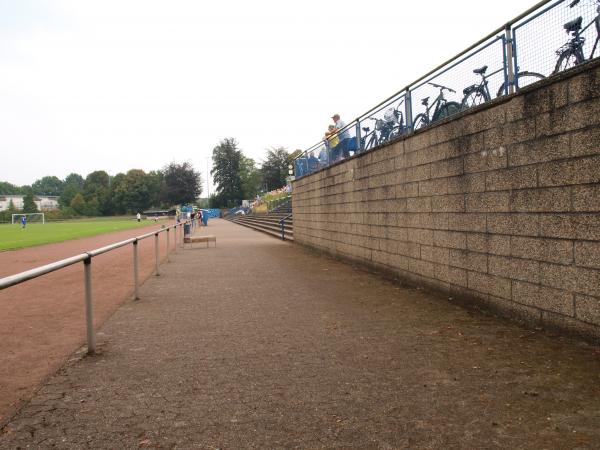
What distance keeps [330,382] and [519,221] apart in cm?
292

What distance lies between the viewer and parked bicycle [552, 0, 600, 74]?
4.80 m

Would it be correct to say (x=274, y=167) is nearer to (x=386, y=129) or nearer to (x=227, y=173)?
(x=227, y=173)

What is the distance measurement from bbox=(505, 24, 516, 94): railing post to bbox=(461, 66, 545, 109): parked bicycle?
7cm

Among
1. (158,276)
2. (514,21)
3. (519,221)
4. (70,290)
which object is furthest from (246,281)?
(514,21)

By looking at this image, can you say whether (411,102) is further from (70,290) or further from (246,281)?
(70,290)

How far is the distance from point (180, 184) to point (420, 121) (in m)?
88.5

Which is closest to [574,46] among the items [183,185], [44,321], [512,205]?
[512,205]

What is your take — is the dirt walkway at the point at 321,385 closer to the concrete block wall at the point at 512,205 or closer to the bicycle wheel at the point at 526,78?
the concrete block wall at the point at 512,205

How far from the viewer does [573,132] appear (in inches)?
186

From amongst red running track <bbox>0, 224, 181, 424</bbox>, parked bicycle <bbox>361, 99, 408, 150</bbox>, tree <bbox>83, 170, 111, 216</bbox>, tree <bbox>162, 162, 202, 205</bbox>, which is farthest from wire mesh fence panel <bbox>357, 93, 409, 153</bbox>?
tree <bbox>83, 170, 111, 216</bbox>

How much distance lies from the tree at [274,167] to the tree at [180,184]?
14.5 metres

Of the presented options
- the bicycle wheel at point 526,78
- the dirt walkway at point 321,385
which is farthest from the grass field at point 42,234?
the bicycle wheel at point 526,78

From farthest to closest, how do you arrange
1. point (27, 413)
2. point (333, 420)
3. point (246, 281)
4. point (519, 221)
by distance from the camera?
point (246, 281) < point (519, 221) < point (27, 413) < point (333, 420)

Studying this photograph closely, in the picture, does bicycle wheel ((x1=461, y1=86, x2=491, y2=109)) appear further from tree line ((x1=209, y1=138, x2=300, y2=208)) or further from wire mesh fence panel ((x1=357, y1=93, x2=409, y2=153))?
tree line ((x1=209, y1=138, x2=300, y2=208))
